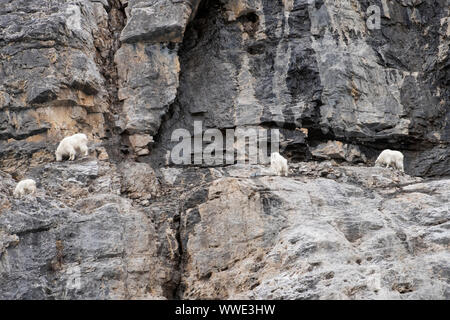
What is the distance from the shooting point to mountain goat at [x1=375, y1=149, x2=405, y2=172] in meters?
18.2

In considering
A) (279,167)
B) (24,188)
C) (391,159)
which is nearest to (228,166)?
(279,167)

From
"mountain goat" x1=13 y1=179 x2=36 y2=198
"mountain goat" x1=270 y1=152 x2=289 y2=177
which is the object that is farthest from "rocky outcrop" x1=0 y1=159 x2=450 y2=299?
"mountain goat" x1=270 y1=152 x2=289 y2=177

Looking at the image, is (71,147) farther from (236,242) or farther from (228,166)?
(236,242)

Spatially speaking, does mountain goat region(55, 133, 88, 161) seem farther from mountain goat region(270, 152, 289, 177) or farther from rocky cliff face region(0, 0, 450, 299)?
mountain goat region(270, 152, 289, 177)

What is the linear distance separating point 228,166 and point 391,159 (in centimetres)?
481

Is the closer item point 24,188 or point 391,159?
point 24,188

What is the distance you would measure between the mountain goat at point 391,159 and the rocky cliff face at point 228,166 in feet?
1.72

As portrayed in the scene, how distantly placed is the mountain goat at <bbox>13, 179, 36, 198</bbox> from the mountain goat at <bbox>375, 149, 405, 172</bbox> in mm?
9728

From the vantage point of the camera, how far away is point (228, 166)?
60.9ft

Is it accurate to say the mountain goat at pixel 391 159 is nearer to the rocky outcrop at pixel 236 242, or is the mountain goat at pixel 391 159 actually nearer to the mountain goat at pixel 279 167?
the rocky outcrop at pixel 236 242

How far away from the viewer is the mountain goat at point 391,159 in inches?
716

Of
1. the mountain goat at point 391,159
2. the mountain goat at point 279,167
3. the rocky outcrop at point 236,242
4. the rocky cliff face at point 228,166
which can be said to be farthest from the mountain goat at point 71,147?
the mountain goat at point 391,159

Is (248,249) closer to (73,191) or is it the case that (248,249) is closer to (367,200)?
(367,200)

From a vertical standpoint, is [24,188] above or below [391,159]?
below
